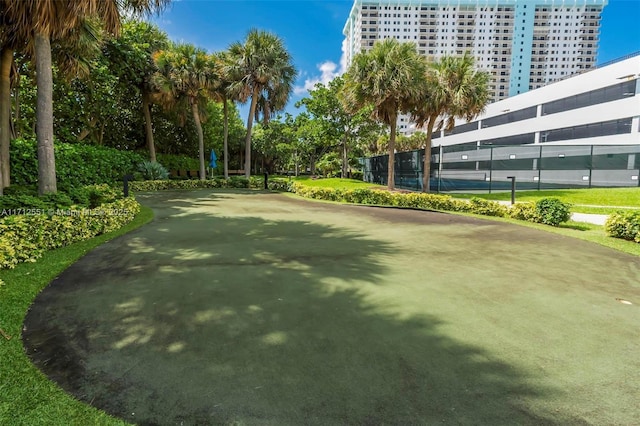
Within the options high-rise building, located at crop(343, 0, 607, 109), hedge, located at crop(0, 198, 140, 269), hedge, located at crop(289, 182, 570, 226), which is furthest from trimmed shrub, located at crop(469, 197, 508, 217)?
high-rise building, located at crop(343, 0, 607, 109)

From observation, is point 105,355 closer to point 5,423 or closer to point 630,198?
point 5,423

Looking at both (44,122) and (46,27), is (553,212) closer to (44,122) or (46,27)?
(46,27)

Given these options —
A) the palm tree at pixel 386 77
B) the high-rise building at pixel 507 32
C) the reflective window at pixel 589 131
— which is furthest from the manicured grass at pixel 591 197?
the high-rise building at pixel 507 32

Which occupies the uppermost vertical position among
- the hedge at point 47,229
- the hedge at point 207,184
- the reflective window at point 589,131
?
the reflective window at point 589,131

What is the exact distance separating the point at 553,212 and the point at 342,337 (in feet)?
28.4

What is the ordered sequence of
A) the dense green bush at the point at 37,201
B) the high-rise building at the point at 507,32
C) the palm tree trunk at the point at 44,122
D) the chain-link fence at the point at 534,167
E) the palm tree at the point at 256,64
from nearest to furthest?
the dense green bush at the point at 37,201 < the palm tree trunk at the point at 44,122 < the chain-link fence at the point at 534,167 < the palm tree at the point at 256,64 < the high-rise building at the point at 507,32

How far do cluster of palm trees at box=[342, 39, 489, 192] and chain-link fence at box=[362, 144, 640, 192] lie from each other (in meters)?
1.05

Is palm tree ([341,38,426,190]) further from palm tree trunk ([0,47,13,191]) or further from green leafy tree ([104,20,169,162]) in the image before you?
green leafy tree ([104,20,169,162])

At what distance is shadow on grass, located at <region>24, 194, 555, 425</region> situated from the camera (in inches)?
83.9

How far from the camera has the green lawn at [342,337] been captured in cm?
214

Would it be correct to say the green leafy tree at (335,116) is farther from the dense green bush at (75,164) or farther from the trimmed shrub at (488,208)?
the trimmed shrub at (488,208)

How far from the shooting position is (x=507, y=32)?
4882 inches

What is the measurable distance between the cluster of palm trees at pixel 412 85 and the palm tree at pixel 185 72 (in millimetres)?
11746

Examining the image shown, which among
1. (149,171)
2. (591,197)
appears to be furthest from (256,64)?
(591,197)
